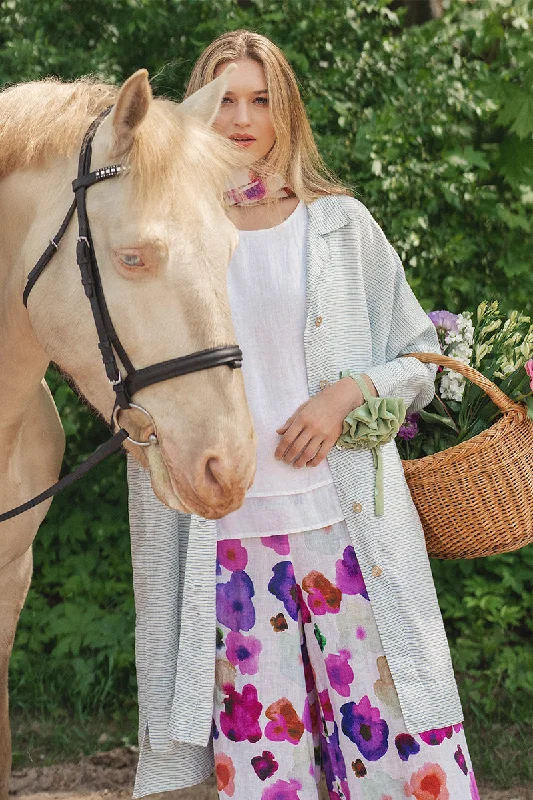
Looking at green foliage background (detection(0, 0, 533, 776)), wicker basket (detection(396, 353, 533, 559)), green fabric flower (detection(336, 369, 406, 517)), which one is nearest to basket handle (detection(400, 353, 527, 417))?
wicker basket (detection(396, 353, 533, 559))

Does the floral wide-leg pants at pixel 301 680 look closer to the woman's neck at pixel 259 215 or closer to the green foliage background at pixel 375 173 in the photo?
the woman's neck at pixel 259 215

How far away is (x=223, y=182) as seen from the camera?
1.87m

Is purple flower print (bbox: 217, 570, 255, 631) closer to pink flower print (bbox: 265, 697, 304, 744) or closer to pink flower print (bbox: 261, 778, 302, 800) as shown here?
pink flower print (bbox: 265, 697, 304, 744)

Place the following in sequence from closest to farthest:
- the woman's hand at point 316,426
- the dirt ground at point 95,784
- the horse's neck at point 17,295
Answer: the horse's neck at point 17,295
the woman's hand at point 316,426
the dirt ground at point 95,784

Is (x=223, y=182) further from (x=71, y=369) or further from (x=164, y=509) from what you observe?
(x=164, y=509)

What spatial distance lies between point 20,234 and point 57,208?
0.15 m

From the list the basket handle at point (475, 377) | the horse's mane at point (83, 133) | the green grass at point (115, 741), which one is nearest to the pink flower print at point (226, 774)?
the basket handle at point (475, 377)

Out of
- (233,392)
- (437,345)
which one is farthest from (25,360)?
(437,345)

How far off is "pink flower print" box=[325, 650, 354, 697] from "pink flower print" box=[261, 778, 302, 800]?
0.24 meters

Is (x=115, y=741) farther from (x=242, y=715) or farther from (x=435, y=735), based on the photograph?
(x=435, y=735)

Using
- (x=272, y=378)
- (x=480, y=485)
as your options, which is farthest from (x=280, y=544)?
(x=480, y=485)

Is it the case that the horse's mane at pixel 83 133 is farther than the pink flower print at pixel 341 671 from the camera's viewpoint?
No

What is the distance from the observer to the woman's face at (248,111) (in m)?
2.30

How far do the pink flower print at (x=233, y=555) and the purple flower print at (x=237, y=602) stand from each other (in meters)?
0.02
